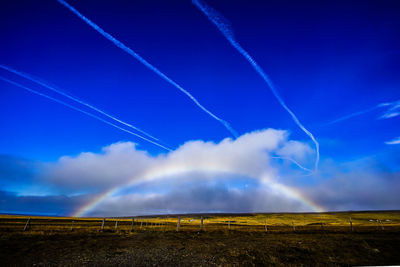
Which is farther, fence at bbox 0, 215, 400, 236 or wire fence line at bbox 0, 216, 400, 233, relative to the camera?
fence at bbox 0, 215, 400, 236

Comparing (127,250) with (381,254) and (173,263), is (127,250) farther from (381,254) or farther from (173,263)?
(381,254)

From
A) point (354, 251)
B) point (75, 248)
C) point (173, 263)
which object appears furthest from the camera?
point (354, 251)

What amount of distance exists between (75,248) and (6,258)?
347 cm

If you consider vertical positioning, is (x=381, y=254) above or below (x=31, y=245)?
below

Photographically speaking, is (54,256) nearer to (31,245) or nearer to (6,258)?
(6,258)

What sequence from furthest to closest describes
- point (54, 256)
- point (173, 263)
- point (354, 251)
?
1. point (354, 251)
2. point (54, 256)
3. point (173, 263)

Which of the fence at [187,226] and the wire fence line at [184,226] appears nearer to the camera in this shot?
the wire fence line at [184,226]

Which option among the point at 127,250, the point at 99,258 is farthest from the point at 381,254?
the point at 99,258

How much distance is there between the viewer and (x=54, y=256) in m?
11.7

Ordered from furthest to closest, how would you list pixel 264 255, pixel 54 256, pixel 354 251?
pixel 354 251 → pixel 264 255 → pixel 54 256

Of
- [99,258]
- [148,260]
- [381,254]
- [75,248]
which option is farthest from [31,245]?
[381,254]

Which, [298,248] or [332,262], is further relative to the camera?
[298,248]

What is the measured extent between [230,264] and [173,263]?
295 centimetres

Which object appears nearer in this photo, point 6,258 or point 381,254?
point 6,258
